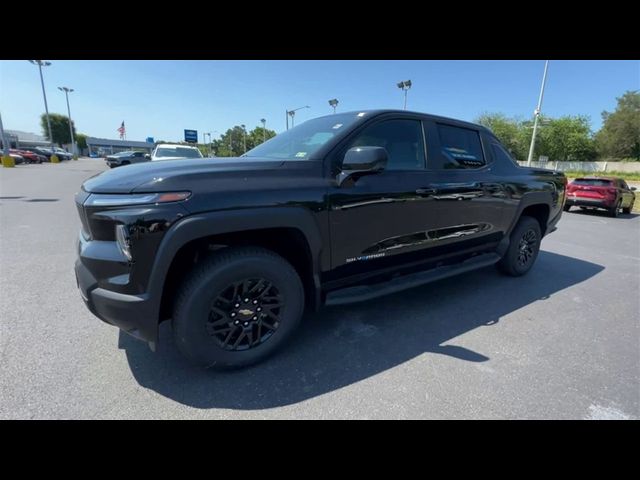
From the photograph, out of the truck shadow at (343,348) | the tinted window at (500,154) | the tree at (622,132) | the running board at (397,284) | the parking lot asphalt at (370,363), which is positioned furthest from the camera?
the tree at (622,132)

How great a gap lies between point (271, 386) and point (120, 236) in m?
1.35

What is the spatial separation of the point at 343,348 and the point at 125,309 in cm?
161

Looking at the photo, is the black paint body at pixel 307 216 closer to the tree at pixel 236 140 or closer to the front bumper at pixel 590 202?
the front bumper at pixel 590 202

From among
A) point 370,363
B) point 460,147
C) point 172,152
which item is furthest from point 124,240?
point 172,152

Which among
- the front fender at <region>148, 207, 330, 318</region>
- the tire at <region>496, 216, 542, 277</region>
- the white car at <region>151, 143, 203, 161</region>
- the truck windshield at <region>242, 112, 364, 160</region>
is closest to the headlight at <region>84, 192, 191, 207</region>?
the front fender at <region>148, 207, 330, 318</region>

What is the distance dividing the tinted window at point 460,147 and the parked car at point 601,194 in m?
11.6

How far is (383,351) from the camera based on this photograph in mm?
2586

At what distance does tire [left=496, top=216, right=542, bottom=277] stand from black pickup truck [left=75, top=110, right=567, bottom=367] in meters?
1.12

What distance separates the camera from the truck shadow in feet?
6.86

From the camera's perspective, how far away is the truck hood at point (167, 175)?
186cm

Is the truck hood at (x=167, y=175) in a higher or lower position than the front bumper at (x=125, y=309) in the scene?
higher

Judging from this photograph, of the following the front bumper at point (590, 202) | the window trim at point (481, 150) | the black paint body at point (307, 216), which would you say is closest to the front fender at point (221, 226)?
the black paint body at point (307, 216)
